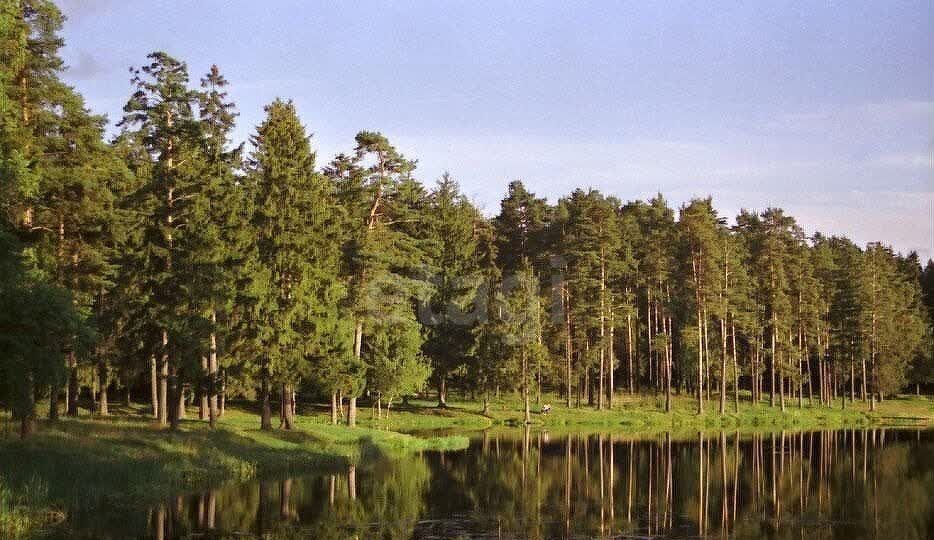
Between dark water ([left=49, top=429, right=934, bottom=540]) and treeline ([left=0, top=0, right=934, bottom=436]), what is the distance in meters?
7.54

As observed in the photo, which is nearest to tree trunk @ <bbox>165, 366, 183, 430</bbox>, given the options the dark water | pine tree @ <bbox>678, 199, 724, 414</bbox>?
the dark water

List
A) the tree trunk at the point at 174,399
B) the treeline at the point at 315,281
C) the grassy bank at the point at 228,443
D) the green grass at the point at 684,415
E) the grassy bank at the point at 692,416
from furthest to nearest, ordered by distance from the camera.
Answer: the grassy bank at the point at 692,416
the green grass at the point at 684,415
the tree trunk at the point at 174,399
the treeline at the point at 315,281
the grassy bank at the point at 228,443

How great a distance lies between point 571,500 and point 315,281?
2087 centimetres

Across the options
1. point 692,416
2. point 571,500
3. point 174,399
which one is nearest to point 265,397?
point 174,399

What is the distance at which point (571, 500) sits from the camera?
3694 cm

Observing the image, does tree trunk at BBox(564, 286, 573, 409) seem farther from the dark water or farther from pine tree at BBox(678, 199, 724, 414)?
the dark water

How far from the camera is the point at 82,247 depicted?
3991 centimetres

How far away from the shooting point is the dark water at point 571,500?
96.6 feet

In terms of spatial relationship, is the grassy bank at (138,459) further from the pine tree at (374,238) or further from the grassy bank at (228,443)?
the pine tree at (374,238)

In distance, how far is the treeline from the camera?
3878cm

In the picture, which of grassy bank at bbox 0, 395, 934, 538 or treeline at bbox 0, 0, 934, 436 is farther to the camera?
treeline at bbox 0, 0, 934, 436

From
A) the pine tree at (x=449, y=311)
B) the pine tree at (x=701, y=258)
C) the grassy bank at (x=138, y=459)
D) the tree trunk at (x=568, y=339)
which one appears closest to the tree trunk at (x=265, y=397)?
the grassy bank at (x=138, y=459)

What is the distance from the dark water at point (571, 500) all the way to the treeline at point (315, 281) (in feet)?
24.7

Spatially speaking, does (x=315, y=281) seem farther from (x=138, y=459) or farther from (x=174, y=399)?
(x=138, y=459)
